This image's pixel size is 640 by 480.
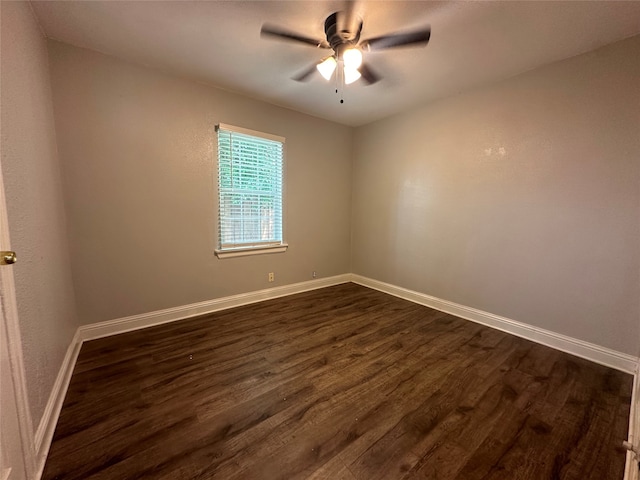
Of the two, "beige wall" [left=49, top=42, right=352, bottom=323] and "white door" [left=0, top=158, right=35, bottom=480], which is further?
"beige wall" [left=49, top=42, right=352, bottom=323]

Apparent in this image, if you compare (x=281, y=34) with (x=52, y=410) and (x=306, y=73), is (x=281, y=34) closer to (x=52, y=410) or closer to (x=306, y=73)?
(x=306, y=73)

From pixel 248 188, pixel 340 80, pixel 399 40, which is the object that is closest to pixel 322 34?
pixel 399 40

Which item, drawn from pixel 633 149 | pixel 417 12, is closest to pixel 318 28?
pixel 417 12

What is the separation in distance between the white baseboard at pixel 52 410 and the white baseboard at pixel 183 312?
31cm

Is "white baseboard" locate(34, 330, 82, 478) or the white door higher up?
the white door

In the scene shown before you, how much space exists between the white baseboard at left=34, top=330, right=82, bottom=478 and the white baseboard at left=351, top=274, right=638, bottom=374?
3460 mm

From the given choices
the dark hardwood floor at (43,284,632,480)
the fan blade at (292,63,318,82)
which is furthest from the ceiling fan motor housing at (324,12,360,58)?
the dark hardwood floor at (43,284,632,480)

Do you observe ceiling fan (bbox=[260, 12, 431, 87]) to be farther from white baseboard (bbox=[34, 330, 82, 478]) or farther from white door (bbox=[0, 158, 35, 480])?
white baseboard (bbox=[34, 330, 82, 478])

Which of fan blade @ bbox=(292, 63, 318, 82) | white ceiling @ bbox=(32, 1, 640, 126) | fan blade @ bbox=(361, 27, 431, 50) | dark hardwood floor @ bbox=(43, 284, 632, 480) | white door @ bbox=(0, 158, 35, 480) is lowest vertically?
dark hardwood floor @ bbox=(43, 284, 632, 480)

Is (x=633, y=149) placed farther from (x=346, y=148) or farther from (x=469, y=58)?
(x=346, y=148)

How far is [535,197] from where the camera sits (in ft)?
8.09

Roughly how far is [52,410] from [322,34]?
9.88 ft

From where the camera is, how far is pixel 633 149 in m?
1.98

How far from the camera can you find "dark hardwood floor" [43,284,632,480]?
126cm
